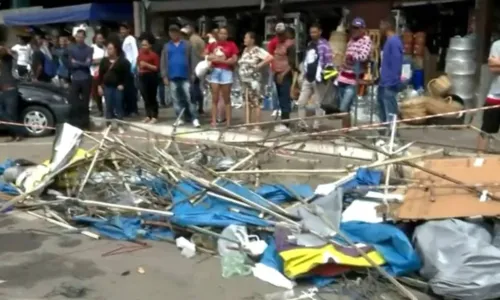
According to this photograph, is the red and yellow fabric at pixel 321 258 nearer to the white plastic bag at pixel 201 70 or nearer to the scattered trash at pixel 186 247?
the scattered trash at pixel 186 247

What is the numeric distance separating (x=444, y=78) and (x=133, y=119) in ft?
19.5

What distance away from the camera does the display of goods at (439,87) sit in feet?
43.7

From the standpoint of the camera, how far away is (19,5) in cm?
2928

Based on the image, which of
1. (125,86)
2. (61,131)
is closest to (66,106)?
(125,86)

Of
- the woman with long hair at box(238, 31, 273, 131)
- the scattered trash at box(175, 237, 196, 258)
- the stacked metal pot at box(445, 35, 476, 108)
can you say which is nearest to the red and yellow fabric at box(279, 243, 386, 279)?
the scattered trash at box(175, 237, 196, 258)

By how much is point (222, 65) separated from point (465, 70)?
14.2ft

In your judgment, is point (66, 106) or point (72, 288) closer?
point (72, 288)

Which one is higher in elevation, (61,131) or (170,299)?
(61,131)

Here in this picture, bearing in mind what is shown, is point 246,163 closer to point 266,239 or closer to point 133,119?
point 266,239

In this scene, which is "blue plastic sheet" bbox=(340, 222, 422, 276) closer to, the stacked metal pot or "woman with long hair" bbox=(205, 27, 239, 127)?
"woman with long hair" bbox=(205, 27, 239, 127)

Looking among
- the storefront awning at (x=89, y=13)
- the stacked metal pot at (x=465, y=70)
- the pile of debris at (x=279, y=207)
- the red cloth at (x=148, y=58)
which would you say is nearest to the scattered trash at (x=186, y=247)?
the pile of debris at (x=279, y=207)

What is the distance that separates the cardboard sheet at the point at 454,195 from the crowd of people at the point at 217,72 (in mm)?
4945

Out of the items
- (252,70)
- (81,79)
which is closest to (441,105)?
(252,70)

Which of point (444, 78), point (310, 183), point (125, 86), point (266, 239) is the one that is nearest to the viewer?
point (266, 239)
